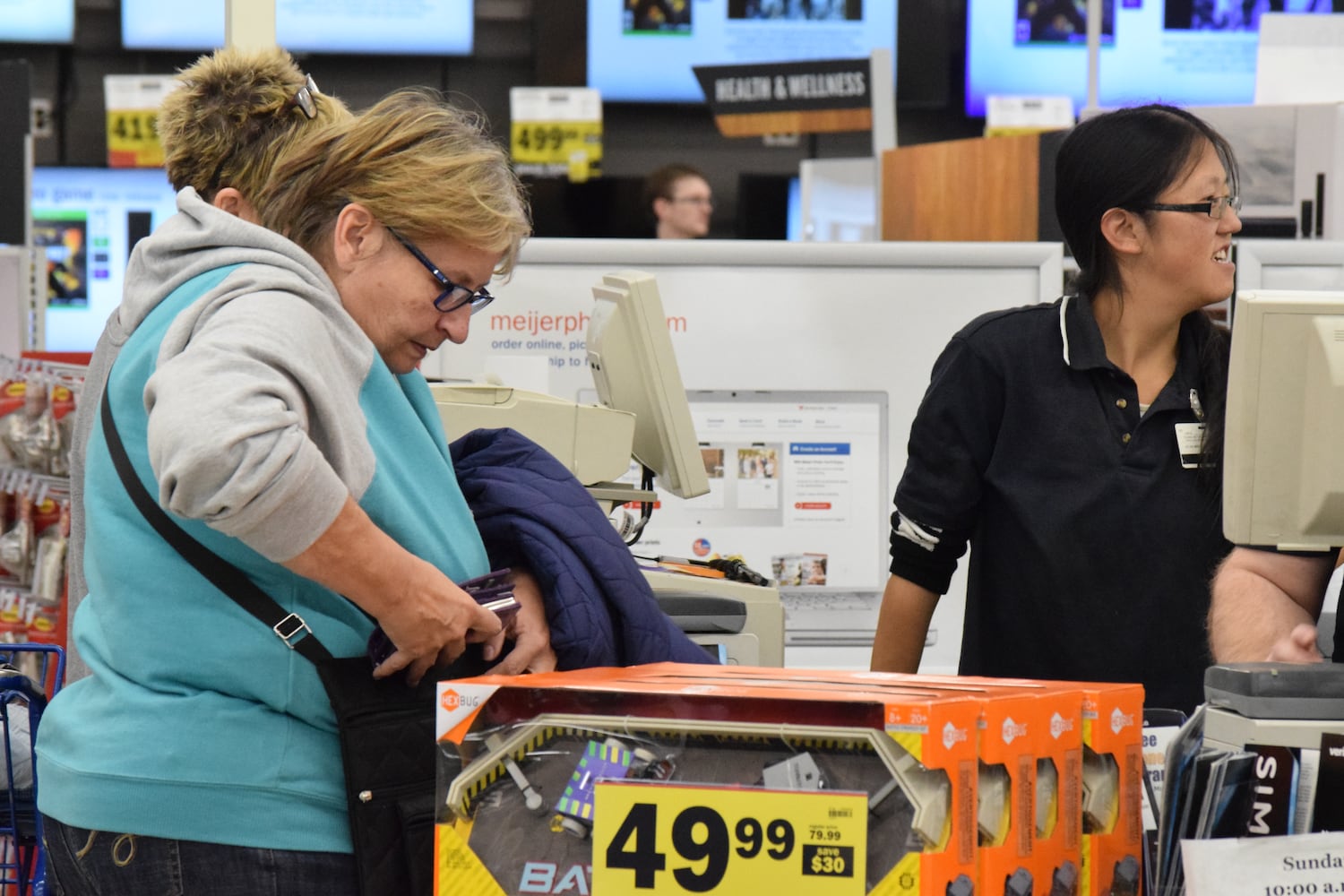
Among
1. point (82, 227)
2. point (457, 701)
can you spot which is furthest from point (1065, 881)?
point (82, 227)

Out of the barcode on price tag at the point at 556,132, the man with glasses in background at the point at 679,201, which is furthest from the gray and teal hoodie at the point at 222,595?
the barcode on price tag at the point at 556,132

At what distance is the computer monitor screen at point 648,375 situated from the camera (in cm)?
256

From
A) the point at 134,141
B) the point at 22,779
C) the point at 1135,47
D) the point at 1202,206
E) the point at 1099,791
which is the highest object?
the point at 1135,47

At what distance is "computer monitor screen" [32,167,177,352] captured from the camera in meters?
7.08

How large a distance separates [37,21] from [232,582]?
6470 mm

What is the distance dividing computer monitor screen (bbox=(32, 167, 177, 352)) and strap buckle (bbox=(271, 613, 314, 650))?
6070 millimetres

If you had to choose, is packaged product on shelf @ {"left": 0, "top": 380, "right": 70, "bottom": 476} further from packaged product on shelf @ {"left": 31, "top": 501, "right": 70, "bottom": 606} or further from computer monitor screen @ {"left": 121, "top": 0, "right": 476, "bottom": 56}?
computer monitor screen @ {"left": 121, "top": 0, "right": 476, "bottom": 56}

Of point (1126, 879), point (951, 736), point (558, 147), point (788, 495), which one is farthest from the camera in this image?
point (558, 147)

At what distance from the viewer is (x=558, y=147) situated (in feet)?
23.1

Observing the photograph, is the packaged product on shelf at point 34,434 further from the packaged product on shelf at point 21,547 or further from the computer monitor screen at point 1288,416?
the computer monitor screen at point 1288,416

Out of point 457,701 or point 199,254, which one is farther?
point 199,254

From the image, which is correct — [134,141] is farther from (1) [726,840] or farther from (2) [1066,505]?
(1) [726,840]

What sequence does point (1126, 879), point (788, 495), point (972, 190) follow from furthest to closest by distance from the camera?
point (972, 190) < point (788, 495) < point (1126, 879)

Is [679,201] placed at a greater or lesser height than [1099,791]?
greater
